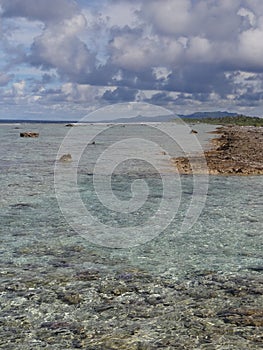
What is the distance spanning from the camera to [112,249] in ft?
47.8

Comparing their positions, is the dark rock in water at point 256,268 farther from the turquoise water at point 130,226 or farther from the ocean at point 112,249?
the turquoise water at point 130,226

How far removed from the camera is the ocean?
29.5 feet

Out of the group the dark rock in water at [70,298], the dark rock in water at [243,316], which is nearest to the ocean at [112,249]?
the dark rock in water at [70,298]

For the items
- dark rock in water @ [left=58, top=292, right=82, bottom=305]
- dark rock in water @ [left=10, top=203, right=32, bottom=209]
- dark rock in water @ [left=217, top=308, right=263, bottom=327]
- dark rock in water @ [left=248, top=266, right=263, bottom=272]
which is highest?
dark rock in water @ [left=10, top=203, right=32, bottom=209]

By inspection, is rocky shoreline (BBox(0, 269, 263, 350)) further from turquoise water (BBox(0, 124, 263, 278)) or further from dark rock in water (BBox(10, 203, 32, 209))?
dark rock in water (BBox(10, 203, 32, 209))

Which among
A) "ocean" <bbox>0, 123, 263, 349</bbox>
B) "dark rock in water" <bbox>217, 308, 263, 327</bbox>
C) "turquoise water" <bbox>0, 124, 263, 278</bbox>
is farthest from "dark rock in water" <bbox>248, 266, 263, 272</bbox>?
"dark rock in water" <bbox>217, 308, 263, 327</bbox>

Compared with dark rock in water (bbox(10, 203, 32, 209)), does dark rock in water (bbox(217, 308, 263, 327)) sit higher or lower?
lower

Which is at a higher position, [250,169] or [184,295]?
[250,169]

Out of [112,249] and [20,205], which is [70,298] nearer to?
[112,249]

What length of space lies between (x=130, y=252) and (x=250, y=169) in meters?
20.8

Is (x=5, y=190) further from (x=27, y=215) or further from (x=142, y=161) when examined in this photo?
(x=142, y=161)

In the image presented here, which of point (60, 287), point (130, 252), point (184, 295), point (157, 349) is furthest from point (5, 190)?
point (157, 349)

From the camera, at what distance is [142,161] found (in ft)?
132

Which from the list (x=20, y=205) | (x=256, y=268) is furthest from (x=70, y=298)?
(x=20, y=205)
